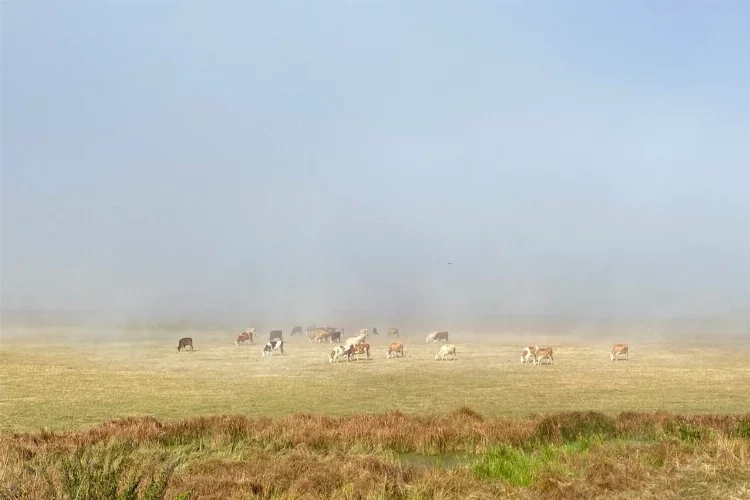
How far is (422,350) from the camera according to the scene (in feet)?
179

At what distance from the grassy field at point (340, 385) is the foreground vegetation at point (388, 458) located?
365cm

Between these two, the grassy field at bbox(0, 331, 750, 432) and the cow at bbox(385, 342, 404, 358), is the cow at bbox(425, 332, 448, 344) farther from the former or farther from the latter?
the cow at bbox(385, 342, 404, 358)

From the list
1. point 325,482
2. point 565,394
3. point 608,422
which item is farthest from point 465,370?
point 325,482

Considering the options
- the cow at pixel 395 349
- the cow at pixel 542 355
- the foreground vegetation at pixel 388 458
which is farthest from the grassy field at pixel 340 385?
the foreground vegetation at pixel 388 458

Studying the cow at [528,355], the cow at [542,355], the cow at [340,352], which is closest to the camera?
the cow at [542,355]

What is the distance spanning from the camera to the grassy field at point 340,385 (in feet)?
74.1

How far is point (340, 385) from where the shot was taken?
30125 mm

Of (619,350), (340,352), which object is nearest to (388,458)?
(340,352)

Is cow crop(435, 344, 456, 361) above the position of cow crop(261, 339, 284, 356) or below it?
below

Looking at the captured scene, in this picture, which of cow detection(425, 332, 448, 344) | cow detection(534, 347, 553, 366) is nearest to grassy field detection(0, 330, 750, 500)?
cow detection(534, 347, 553, 366)

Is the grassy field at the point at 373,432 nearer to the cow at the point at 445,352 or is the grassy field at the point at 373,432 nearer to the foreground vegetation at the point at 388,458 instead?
the foreground vegetation at the point at 388,458

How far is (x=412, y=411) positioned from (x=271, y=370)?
56.0ft

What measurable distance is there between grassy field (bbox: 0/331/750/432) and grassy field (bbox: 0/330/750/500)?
14 centimetres

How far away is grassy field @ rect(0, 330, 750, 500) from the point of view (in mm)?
11203
